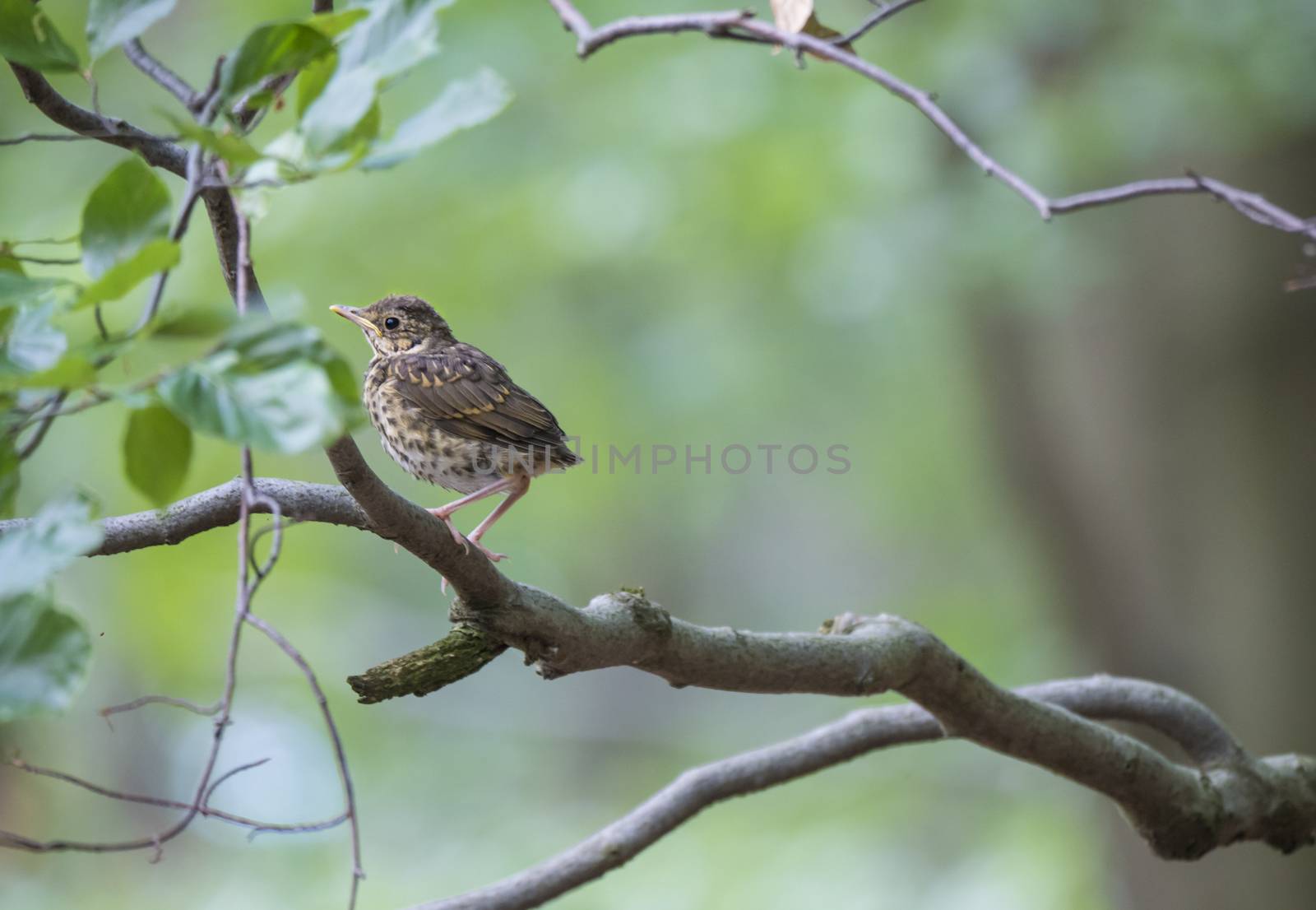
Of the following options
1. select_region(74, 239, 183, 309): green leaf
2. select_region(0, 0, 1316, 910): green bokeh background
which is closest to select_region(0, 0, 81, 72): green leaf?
select_region(74, 239, 183, 309): green leaf

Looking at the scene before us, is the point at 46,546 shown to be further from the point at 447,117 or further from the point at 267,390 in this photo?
the point at 447,117

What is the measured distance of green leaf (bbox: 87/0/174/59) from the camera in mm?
1326

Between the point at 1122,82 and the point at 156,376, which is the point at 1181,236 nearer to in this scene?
the point at 1122,82

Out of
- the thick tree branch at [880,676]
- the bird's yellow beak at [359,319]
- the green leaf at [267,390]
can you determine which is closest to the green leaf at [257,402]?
the green leaf at [267,390]

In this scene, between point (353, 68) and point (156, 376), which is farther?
point (353, 68)

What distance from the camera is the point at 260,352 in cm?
110

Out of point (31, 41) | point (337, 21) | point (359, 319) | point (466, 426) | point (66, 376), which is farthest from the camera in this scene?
point (359, 319)

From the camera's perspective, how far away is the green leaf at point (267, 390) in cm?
104

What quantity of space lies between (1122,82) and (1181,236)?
93cm

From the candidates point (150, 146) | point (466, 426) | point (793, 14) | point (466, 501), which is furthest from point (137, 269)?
point (466, 426)

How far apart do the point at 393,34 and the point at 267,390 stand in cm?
42

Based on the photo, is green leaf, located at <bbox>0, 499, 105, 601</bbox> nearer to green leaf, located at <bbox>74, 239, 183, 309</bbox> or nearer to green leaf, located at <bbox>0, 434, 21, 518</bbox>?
green leaf, located at <bbox>0, 434, 21, 518</bbox>

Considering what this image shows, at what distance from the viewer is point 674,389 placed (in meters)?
7.41

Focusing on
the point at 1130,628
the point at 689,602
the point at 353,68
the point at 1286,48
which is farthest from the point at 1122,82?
the point at 689,602
